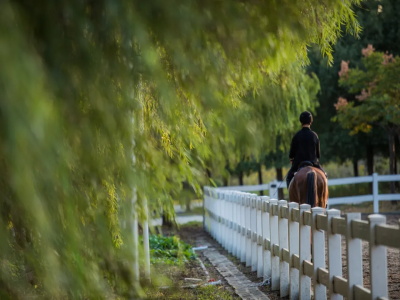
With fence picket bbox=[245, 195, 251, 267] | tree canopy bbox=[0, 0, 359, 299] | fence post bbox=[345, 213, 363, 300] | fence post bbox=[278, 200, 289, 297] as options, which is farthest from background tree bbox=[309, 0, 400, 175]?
tree canopy bbox=[0, 0, 359, 299]

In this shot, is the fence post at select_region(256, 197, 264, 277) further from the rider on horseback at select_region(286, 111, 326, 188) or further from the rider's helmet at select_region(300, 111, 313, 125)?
the rider's helmet at select_region(300, 111, 313, 125)

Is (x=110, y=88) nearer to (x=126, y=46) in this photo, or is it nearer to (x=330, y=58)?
(x=126, y=46)

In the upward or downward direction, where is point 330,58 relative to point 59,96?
upward

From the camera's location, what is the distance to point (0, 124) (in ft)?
8.83

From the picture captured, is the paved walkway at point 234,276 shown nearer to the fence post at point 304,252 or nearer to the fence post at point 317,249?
the fence post at point 304,252

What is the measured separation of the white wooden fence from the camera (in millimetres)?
5387

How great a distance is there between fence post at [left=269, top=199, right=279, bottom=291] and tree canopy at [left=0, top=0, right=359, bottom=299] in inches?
201

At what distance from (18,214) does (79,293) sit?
0.53m

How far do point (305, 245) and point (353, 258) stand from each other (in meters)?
1.77

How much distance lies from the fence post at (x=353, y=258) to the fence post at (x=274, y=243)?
9.82 ft

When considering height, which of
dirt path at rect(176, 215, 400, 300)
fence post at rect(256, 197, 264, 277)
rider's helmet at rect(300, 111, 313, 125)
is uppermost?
rider's helmet at rect(300, 111, 313, 125)

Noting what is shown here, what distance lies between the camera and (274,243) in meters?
9.35

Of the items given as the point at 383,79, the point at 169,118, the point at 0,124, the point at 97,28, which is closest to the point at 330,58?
the point at 169,118

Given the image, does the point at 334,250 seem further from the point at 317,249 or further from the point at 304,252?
the point at 304,252
